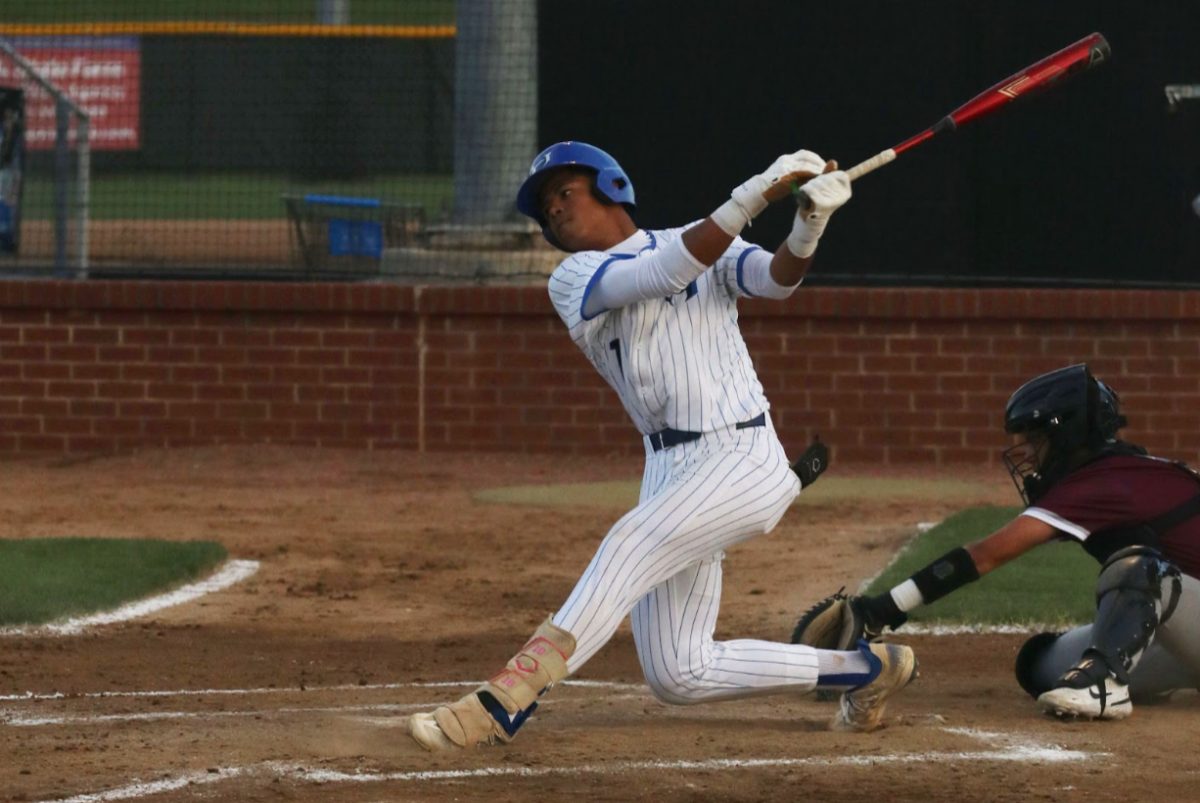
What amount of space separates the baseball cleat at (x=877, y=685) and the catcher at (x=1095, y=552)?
184 mm

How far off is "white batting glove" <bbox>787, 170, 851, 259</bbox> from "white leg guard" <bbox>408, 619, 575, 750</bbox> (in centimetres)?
112

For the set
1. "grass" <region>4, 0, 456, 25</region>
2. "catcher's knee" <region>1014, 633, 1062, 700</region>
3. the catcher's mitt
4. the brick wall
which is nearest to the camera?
the catcher's mitt

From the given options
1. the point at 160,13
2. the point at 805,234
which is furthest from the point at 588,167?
the point at 160,13

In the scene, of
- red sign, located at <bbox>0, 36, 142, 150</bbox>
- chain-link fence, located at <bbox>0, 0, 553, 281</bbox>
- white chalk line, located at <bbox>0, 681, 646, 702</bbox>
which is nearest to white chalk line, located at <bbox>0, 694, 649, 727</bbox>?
white chalk line, located at <bbox>0, 681, 646, 702</bbox>

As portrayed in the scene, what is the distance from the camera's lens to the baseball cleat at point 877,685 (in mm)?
5352

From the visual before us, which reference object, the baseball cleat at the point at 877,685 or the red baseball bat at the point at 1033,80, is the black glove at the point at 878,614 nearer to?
the baseball cleat at the point at 877,685

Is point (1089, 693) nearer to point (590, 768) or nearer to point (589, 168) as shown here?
point (590, 768)

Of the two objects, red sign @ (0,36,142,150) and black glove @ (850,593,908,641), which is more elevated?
red sign @ (0,36,142,150)

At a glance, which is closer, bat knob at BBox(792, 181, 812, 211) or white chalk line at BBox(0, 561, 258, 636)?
bat knob at BBox(792, 181, 812, 211)

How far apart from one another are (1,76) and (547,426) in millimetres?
6958

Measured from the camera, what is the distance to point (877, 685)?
17.5 ft

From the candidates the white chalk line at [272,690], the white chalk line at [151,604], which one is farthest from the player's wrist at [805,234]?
the white chalk line at [151,604]

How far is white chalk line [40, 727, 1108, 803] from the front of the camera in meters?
4.88

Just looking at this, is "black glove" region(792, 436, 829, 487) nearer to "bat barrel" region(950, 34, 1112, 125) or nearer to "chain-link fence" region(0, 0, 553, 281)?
"bat barrel" region(950, 34, 1112, 125)
